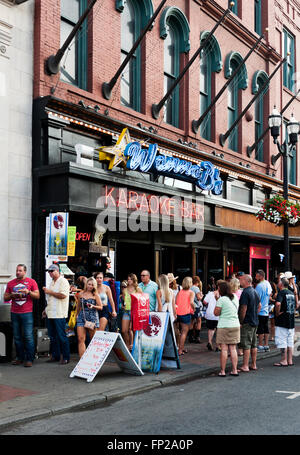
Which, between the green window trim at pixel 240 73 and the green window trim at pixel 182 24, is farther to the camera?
the green window trim at pixel 240 73

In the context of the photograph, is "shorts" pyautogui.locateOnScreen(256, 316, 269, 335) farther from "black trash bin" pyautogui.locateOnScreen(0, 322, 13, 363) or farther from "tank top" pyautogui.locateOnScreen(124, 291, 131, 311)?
"black trash bin" pyautogui.locateOnScreen(0, 322, 13, 363)

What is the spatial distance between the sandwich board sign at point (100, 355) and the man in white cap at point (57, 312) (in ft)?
4.32

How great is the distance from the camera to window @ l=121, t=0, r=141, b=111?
50.1ft

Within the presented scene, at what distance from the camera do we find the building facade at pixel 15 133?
11.2 metres

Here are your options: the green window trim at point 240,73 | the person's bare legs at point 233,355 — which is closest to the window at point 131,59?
the green window trim at point 240,73

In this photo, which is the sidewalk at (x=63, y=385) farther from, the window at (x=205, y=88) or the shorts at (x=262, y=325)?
the window at (x=205, y=88)

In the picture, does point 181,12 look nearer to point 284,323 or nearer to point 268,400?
point 284,323

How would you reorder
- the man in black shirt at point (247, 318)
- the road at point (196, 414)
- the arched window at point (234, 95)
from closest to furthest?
the road at point (196, 414) → the man in black shirt at point (247, 318) → the arched window at point (234, 95)

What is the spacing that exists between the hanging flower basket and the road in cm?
816

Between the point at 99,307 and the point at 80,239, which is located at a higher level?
the point at 80,239

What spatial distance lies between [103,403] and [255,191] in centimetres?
1540

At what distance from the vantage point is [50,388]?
323 inches
